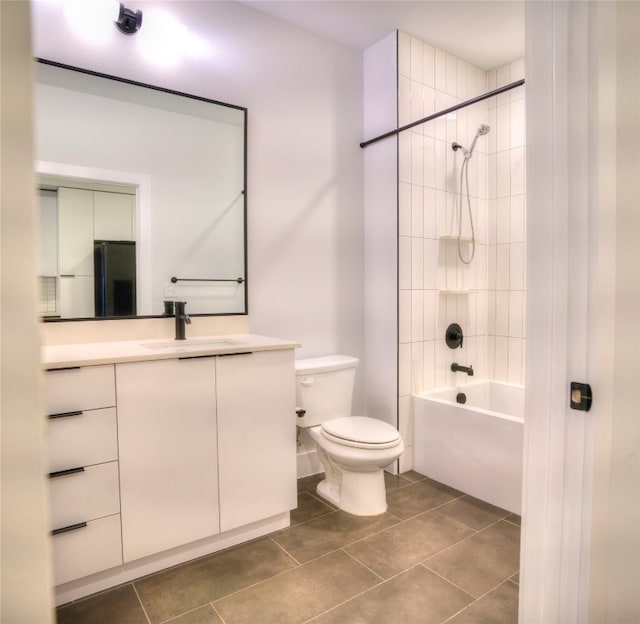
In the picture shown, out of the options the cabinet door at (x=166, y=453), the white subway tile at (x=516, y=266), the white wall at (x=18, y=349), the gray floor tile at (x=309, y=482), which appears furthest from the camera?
the white subway tile at (x=516, y=266)

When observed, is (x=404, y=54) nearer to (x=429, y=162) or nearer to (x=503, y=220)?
(x=429, y=162)

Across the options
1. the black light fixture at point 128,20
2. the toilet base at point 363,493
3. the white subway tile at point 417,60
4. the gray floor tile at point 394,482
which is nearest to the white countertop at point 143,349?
the toilet base at point 363,493

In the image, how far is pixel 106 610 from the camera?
151 cm

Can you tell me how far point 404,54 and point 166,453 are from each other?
2549 mm

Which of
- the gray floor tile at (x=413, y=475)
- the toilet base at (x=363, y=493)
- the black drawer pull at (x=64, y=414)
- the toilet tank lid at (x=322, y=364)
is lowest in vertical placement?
the gray floor tile at (x=413, y=475)

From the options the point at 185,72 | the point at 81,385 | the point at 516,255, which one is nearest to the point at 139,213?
the point at 185,72

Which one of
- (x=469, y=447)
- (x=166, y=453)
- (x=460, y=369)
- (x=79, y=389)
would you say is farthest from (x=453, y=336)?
(x=79, y=389)

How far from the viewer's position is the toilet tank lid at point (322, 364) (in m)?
2.29

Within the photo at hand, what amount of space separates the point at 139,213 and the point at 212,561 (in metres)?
1.57

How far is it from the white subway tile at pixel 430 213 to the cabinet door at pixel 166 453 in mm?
1664

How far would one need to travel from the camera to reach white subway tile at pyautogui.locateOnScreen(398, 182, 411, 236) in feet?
8.55

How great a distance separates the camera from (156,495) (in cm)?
165

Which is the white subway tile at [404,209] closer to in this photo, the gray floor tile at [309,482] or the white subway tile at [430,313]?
the white subway tile at [430,313]

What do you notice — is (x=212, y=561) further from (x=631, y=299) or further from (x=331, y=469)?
(x=631, y=299)
